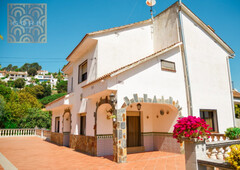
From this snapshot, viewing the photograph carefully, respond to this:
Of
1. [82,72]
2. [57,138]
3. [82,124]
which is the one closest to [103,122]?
[82,124]

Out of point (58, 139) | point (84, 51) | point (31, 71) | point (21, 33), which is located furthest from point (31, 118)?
point (31, 71)

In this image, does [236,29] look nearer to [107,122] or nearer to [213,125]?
[213,125]

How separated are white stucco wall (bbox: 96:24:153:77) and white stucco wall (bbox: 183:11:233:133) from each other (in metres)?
2.97

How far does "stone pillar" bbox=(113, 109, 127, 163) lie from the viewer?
26.9 ft

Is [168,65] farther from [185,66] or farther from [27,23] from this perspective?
[27,23]

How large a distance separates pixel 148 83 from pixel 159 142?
450 cm

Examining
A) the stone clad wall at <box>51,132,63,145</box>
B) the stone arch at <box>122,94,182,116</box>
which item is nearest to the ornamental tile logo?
the stone arch at <box>122,94,182,116</box>

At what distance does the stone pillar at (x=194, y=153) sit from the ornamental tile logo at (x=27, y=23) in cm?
703

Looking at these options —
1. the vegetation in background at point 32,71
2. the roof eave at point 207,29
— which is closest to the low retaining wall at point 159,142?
the roof eave at point 207,29

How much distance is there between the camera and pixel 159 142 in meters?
11.8

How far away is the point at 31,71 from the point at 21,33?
14381cm

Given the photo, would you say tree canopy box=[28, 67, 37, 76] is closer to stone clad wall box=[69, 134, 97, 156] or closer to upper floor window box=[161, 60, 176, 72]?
stone clad wall box=[69, 134, 97, 156]

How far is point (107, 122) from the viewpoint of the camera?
35.0 ft

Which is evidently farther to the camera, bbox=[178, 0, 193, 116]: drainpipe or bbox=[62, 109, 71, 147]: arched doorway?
bbox=[62, 109, 71, 147]: arched doorway
